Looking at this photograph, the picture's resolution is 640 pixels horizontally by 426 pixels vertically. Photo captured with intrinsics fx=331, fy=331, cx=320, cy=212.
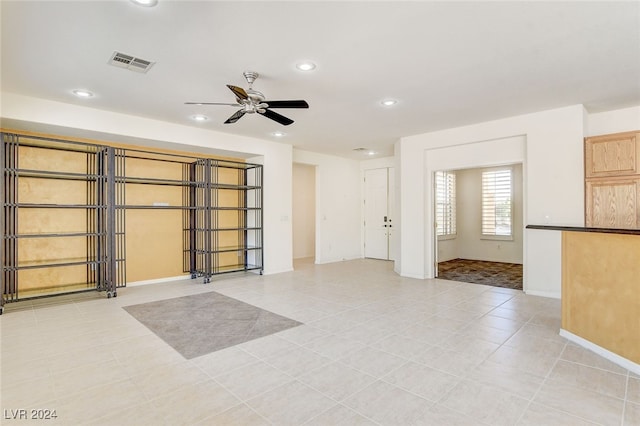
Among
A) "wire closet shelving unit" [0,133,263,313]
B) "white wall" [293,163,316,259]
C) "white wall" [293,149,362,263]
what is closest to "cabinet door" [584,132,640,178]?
"white wall" [293,149,362,263]

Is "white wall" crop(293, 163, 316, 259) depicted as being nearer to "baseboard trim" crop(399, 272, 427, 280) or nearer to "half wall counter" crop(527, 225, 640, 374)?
"baseboard trim" crop(399, 272, 427, 280)

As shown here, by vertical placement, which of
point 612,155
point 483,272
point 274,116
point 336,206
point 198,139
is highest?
point 198,139

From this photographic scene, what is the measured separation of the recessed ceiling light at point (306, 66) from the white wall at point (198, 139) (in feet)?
10.1

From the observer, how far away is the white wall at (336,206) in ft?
27.1

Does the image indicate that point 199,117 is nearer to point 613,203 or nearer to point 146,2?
point 146,2

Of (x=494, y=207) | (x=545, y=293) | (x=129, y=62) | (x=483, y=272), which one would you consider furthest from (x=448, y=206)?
(x=129, y=62)

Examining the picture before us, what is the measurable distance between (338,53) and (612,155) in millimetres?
3901

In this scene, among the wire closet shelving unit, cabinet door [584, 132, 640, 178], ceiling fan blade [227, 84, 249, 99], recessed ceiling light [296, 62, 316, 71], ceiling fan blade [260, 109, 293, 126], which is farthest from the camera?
the wire closet shelving unit

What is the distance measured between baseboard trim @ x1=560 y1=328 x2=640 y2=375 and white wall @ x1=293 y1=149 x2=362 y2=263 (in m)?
5.58

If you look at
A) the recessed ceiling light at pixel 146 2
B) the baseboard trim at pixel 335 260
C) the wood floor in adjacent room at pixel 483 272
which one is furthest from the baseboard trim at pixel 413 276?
the recessed ceiling light at pixel 146 2

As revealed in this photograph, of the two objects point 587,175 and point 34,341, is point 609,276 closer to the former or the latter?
point 587,175

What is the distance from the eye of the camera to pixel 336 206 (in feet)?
28.3

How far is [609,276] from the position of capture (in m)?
2.86

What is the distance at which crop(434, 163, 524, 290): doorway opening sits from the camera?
8055 millimetres
